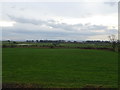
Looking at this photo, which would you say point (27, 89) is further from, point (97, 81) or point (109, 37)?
point (109, 37)

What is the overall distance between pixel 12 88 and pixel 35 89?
26.5 inches

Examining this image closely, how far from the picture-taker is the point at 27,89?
543 cm

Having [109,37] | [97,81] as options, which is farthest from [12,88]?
[109,37]

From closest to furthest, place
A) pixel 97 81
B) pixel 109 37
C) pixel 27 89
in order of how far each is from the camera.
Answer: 1. pixel 27 89
2. pixel 97 81
3. pixel 109 37

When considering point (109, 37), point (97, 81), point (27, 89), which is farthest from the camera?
point (109, 37)

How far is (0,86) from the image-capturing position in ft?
18.8

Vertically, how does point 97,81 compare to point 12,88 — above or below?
below

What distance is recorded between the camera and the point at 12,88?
5.50 metres

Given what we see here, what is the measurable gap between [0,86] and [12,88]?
47cm

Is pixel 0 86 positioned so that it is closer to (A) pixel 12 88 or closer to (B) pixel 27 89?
(A) pixel 12 88

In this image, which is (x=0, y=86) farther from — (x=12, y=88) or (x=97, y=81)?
(x=97, y=81)

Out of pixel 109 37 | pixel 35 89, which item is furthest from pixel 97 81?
pixel 109 37

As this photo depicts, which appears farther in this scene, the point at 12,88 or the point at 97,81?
the point at 97,81

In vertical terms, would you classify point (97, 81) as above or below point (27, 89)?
below
